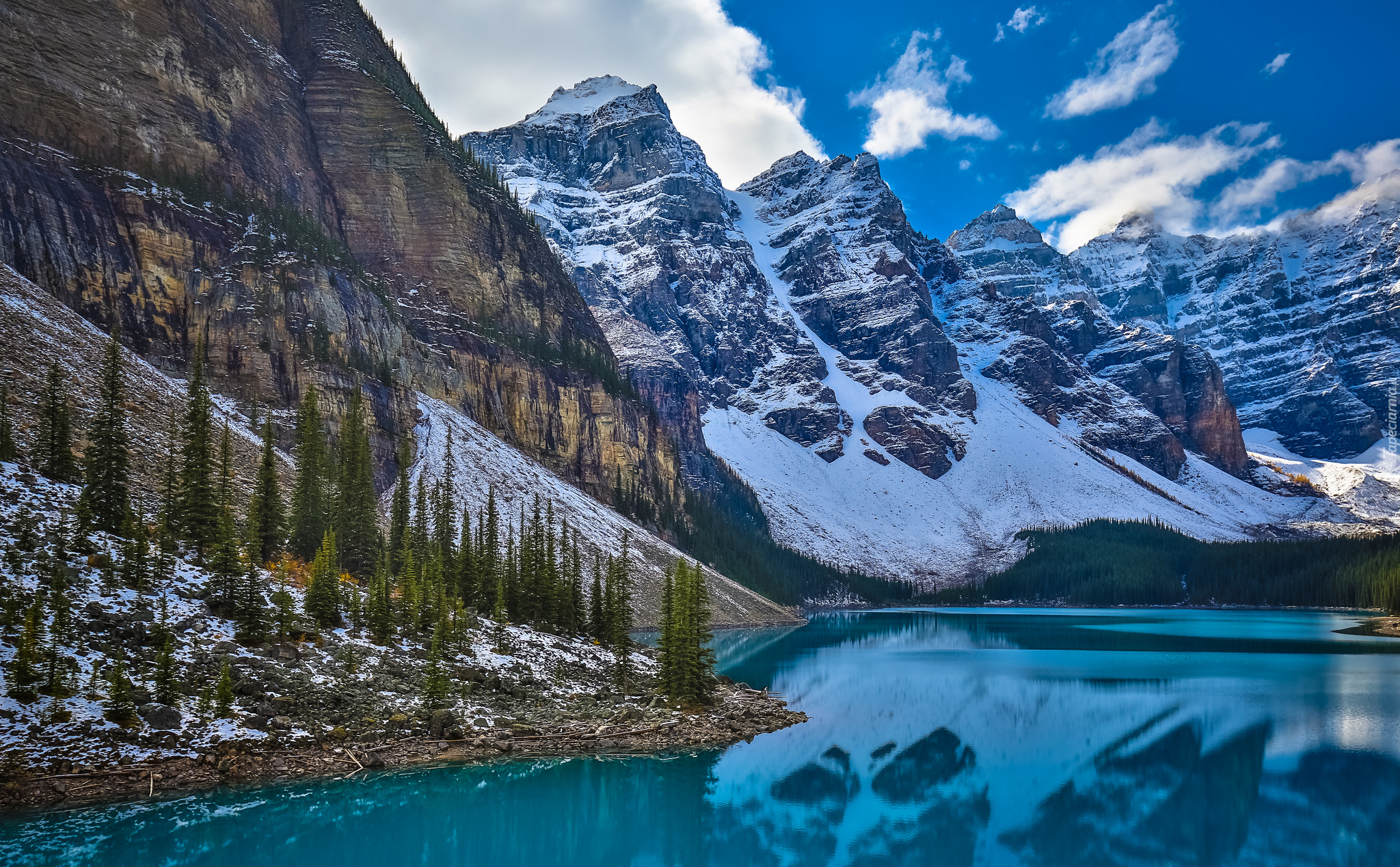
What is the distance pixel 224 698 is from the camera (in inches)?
1093

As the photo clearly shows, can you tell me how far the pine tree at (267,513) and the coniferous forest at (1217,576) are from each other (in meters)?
131

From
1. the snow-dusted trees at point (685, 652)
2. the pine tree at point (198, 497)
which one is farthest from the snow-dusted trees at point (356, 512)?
the snow-dusted trees at point (685, 652)

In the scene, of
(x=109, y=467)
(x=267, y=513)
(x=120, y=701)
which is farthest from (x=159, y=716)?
(x=267, y=513)

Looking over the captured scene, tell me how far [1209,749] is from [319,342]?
266 ft

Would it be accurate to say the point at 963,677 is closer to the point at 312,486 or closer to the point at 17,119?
the point at 312,486

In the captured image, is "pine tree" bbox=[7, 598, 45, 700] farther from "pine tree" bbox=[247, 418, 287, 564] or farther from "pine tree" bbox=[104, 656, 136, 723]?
"pine tree" bbox=[247, 418, 287, 564]

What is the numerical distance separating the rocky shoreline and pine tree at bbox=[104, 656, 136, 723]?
1.48 metres

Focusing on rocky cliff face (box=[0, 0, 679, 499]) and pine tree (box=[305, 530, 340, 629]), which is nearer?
pine tree (box=[305, 530, 340, 629])

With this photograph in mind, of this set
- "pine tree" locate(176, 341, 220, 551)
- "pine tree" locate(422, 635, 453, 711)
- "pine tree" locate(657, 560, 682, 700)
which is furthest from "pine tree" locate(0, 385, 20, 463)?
"pine tree" locate(657, 560, 682, 700)

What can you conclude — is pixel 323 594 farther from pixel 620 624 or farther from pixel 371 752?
pixel 620 624

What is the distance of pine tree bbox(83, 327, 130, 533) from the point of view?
111 ft

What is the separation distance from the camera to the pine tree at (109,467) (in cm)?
3372

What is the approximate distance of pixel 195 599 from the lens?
3250 cm

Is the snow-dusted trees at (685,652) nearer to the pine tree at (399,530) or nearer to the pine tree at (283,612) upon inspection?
the pine tree at (283,612)
